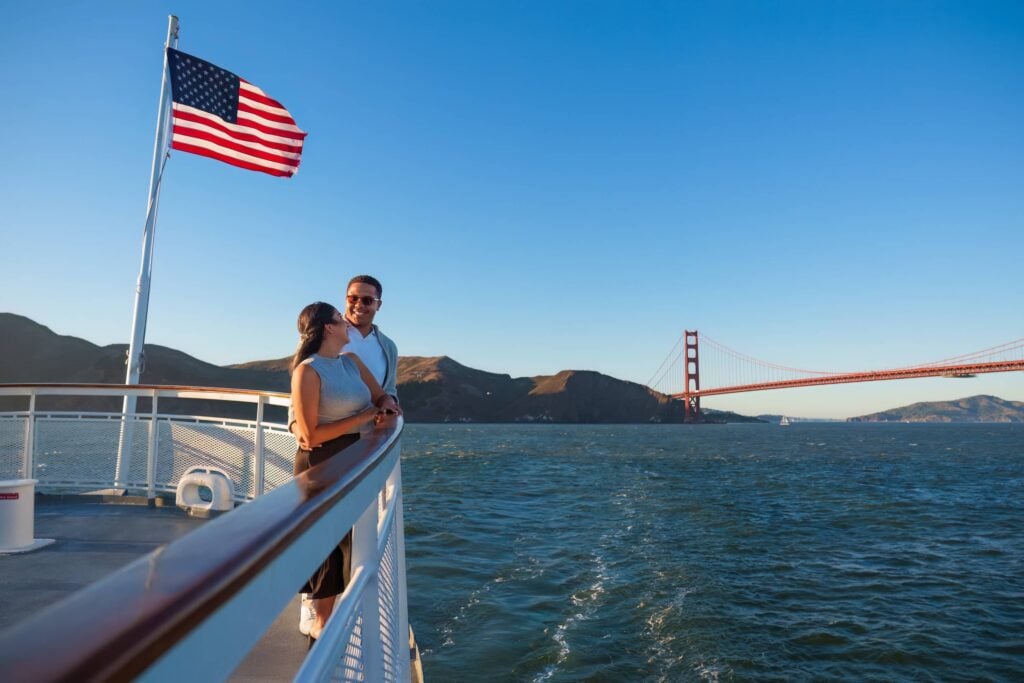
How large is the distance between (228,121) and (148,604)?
7.22 metres

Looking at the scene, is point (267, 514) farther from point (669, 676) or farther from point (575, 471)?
point (575, 471)

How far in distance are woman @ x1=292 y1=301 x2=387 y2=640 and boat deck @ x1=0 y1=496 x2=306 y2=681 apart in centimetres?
29

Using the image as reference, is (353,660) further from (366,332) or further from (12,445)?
(12,445)

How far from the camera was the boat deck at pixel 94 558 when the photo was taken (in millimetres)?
2479

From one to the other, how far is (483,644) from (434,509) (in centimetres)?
724

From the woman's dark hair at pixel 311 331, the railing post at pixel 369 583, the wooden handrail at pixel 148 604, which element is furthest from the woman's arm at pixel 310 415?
the wooden handrail at pixel 148 604

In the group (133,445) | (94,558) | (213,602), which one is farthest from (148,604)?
(133,445)

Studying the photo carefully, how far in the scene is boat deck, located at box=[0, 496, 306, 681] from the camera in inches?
97.6

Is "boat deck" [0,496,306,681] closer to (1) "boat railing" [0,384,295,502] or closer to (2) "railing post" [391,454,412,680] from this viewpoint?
(1) "boat railing" [0,384,295,502]

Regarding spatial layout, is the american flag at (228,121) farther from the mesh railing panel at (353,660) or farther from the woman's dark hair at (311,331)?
the mesh railing panel at (353,660)

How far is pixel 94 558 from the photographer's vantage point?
11.4ft

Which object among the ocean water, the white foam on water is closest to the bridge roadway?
the ocean water

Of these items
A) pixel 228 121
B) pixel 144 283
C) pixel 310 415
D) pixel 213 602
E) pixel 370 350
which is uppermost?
pixel 228 121

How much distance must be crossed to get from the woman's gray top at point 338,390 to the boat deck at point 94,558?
597 mm
